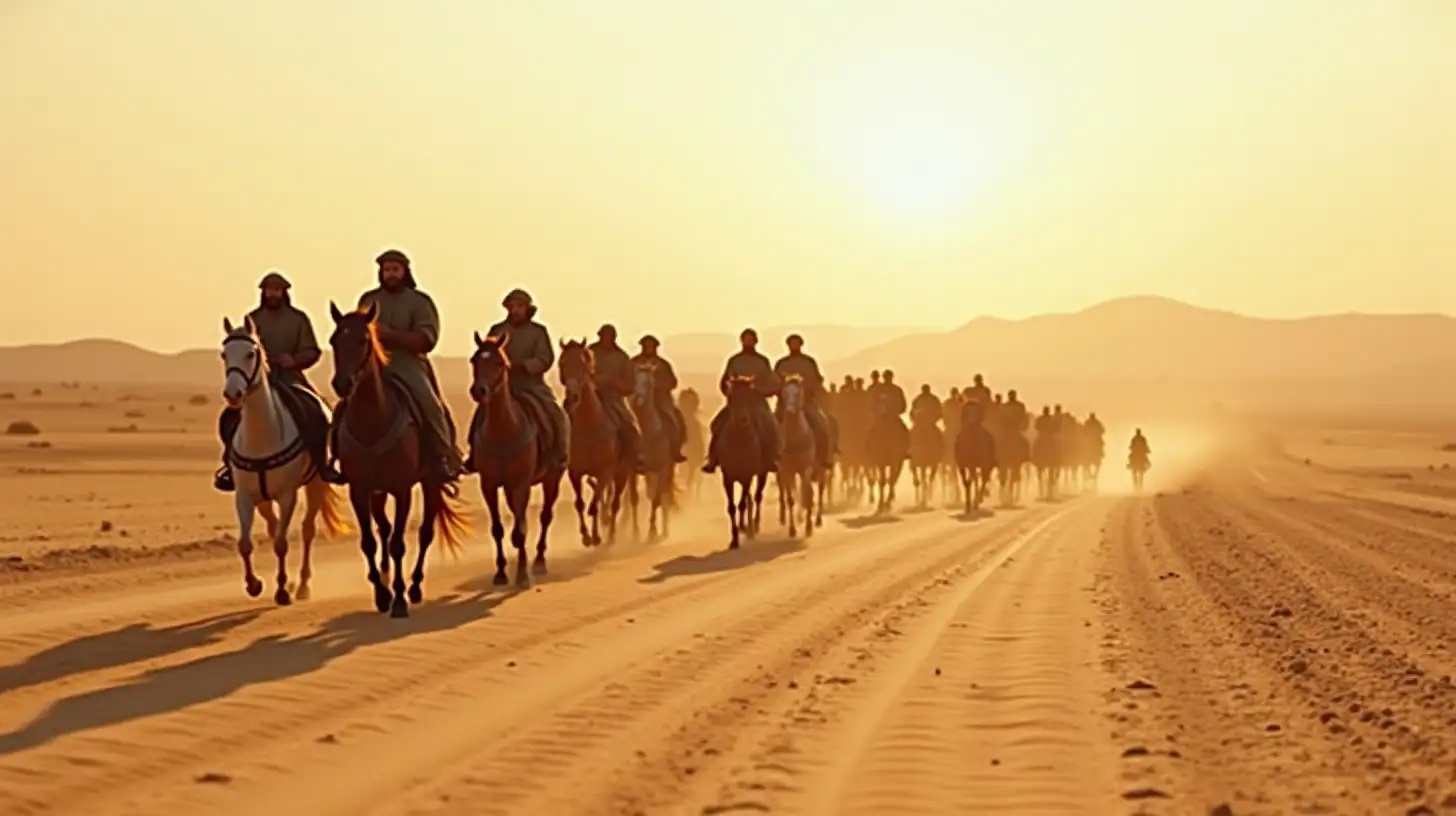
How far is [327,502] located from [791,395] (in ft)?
41.2

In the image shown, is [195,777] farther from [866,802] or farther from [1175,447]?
[1175,447]

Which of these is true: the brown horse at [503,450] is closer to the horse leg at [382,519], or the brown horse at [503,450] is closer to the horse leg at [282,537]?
the horse leg at [382,519]

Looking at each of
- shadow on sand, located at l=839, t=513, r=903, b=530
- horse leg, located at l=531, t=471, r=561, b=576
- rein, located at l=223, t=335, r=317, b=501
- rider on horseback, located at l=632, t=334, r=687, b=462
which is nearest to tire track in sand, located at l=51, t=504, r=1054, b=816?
rein, located at l=223, t=335, r=317, b=501

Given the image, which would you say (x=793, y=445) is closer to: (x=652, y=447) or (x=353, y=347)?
A: (x=652, y=447)

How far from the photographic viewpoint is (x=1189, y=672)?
41.0 ft

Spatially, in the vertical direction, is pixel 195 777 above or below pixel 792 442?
below

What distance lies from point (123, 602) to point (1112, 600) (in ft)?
30.1

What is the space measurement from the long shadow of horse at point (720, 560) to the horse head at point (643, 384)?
2739mm

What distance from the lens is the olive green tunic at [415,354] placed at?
53.2ft

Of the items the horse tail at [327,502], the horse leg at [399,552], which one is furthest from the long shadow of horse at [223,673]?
the horse tail at [327,502]

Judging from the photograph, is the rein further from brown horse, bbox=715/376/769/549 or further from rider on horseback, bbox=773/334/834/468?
rider on horseback, bbox=773/334/834/468

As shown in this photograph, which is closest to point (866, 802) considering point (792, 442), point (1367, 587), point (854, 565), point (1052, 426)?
point (1367, 587)

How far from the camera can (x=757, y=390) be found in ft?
89.7

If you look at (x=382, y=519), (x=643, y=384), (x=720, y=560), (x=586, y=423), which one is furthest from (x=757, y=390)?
(x=382, y=519)
